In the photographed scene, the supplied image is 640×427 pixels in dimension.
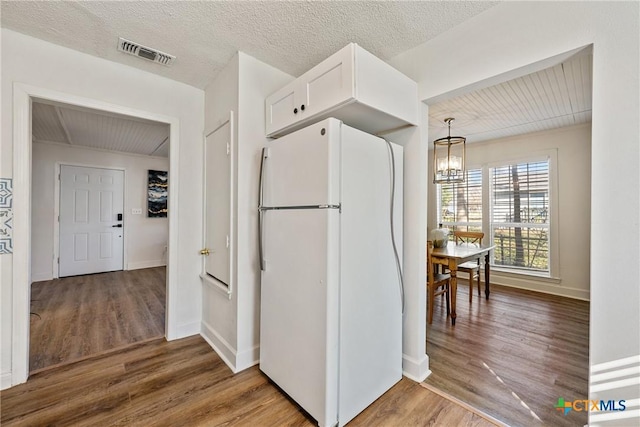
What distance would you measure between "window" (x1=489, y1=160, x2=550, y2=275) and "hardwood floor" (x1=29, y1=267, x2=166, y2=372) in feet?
17.3

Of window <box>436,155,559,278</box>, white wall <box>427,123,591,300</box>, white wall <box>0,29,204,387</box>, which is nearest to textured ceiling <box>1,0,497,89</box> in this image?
white wall <box>0,29,204,387</box>

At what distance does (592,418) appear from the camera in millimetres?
1297

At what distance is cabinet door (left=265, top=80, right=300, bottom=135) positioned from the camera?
1973mm

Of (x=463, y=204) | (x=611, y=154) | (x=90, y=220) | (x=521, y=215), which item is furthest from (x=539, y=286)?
(x=90, y=220)

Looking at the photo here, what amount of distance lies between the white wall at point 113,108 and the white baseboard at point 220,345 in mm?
173

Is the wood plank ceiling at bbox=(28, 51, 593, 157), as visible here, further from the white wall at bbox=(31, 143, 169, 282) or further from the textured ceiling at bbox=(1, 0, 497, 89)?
the textured ceiling at bbox=(1, 0, 497, 89)

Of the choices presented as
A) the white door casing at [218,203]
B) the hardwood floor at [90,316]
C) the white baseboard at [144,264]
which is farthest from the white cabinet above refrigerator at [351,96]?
the white baseboard at [144,264]

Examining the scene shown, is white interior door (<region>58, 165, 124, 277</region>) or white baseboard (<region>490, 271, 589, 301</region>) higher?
white interior door (<region>58, 165, 124, 277</region>)

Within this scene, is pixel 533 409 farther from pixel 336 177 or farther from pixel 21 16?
pixel 21 16

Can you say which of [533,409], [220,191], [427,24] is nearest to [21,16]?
[220,191]

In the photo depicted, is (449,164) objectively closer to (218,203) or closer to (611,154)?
(611,154)

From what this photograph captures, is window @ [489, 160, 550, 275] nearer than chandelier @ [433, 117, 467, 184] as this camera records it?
No

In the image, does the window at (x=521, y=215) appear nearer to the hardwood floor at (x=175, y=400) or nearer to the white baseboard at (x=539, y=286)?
the white baseboard at (x=539, y=286)

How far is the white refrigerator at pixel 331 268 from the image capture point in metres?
1.56
